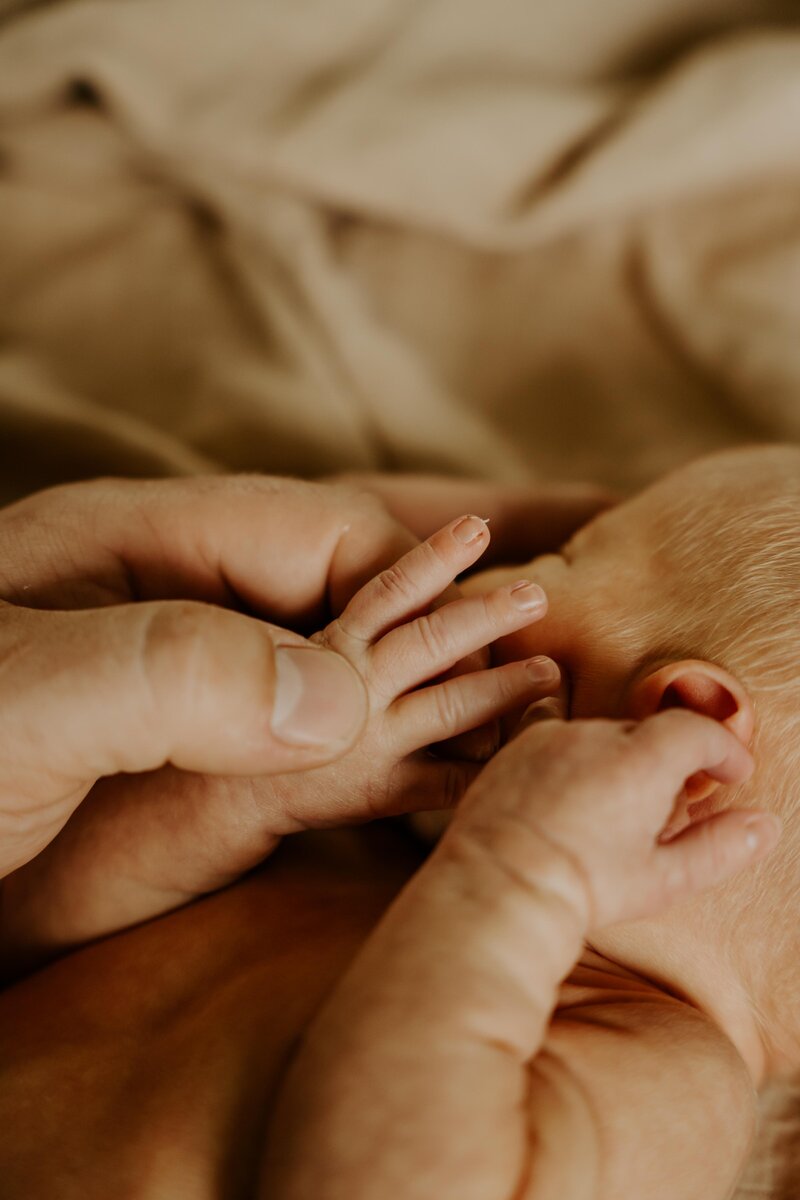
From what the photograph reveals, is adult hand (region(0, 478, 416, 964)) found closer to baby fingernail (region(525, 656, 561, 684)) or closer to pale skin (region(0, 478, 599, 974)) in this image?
pale skin (region(0, 478, 599, 974))

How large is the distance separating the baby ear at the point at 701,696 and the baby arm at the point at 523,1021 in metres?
0.06

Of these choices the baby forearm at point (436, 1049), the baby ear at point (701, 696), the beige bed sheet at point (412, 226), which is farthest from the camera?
the beige bed sheet at point (412, 226)

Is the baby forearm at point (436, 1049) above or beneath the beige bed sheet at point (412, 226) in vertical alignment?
beneath

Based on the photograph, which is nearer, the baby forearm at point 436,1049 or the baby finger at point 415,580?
the baby forearm at point 436,1049

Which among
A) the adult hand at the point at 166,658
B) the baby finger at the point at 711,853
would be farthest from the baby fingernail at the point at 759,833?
the adult hand at the point at 166,658

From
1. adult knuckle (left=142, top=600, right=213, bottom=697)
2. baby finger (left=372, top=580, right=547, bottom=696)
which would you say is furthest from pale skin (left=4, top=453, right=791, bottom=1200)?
adult knuckle (left=142, top=600, right=213, bottom=697)

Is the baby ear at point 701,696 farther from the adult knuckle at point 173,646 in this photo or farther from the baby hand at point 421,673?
the adult knuckle at point 173,646

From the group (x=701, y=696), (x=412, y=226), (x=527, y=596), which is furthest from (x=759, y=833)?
(x=412, y=226)

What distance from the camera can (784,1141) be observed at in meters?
0.94

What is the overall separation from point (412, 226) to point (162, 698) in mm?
1029

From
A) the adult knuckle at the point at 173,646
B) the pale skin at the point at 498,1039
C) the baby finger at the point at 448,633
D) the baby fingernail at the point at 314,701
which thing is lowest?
the pale skin at the point at 498,1039

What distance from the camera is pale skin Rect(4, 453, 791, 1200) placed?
2.03 ft

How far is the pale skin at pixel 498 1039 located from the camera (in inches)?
24.4

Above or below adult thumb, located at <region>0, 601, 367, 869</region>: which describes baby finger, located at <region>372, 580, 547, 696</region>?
below
